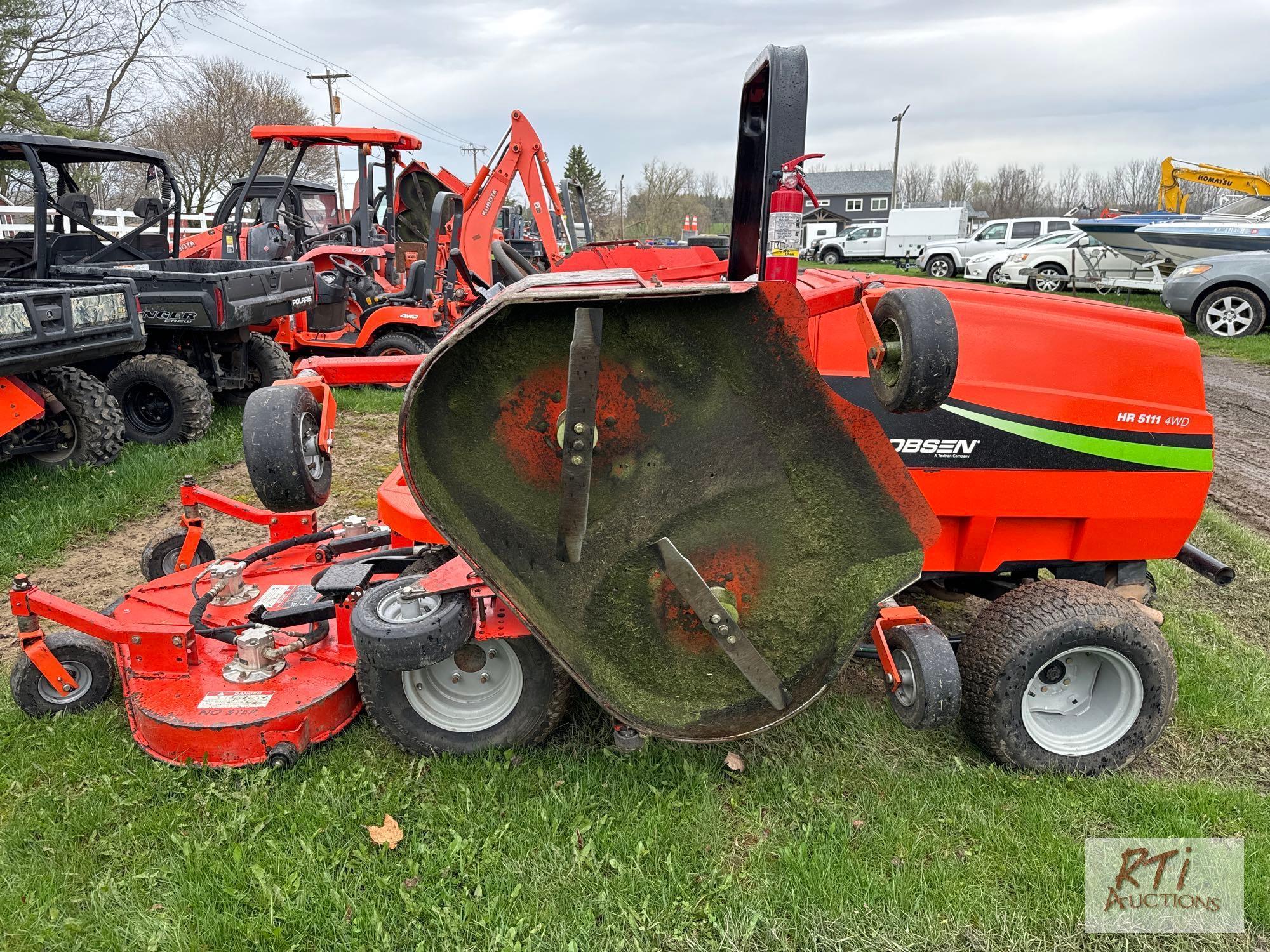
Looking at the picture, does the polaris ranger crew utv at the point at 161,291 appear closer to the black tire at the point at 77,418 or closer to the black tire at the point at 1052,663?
the black tire at the point at 77,418

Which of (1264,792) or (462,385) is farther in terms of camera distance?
(1264,792)

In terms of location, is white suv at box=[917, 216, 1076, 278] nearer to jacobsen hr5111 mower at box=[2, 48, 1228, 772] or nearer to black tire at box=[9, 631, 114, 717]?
jacobsen hr5111 mower at box=[2, 48, 1228, 772]

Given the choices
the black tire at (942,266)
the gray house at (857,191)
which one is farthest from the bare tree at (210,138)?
the gray house at (857,191)

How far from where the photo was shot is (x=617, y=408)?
7.89 ft

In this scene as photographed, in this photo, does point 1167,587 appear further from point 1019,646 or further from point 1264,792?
point 1019,646

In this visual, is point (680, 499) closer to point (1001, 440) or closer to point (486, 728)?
point (486, 728)

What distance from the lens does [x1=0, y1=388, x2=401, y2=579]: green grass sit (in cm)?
483

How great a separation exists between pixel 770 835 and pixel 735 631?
688 millimetres

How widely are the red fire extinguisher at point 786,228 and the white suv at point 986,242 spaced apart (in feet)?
81.2

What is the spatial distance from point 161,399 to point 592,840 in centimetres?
605

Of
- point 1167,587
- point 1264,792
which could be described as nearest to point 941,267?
point 1167,587

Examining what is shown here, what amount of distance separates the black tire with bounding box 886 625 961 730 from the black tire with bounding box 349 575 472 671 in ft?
4.28

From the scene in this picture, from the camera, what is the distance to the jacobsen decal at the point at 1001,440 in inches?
114

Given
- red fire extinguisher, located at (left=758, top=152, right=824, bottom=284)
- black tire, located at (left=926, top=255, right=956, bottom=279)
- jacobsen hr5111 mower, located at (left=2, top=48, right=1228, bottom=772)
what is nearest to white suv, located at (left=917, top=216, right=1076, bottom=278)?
black tire, located at (left=926, top=255, right=956, bottom=279)
